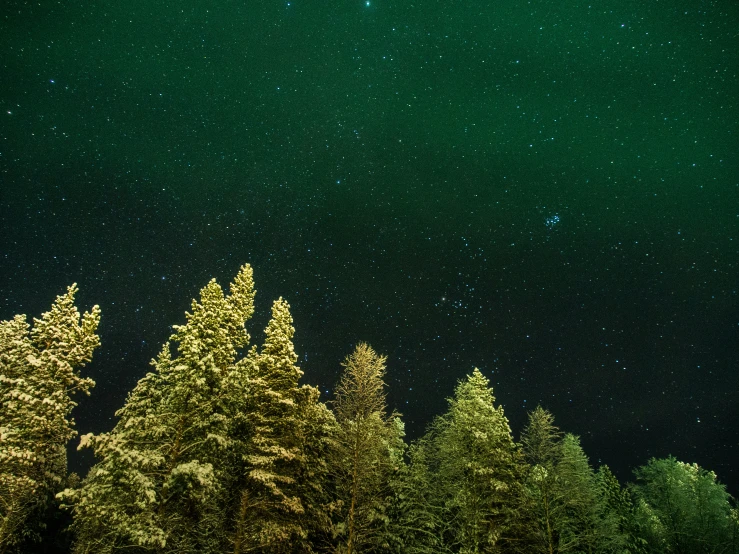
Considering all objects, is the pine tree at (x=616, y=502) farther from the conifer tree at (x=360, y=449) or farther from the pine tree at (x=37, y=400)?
the pine tree at (x=37, y=400)

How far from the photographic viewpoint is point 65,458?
2470 centimetres

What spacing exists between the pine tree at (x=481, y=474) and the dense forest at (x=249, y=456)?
0.06m

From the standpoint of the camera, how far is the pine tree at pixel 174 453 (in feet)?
40.7

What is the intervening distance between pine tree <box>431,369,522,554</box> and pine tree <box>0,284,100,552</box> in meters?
16.6

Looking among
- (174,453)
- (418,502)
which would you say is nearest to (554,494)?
(418,502)

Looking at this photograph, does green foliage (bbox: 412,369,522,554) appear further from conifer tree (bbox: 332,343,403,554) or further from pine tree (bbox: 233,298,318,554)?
pine tree (bbox: 233,298,318,554)

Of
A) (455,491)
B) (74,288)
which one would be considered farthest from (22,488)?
(455,491)

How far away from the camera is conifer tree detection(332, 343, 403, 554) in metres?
16.0

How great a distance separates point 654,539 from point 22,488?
35658 millimetres

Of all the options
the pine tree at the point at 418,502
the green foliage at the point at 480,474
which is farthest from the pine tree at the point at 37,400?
the green foliage at the point at 480,474

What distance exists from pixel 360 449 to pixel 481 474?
527 cm

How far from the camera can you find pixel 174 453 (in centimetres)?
1430

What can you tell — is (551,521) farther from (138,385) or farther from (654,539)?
(138,385)

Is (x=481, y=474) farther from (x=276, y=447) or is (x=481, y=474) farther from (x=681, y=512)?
(x=681, y=512)
